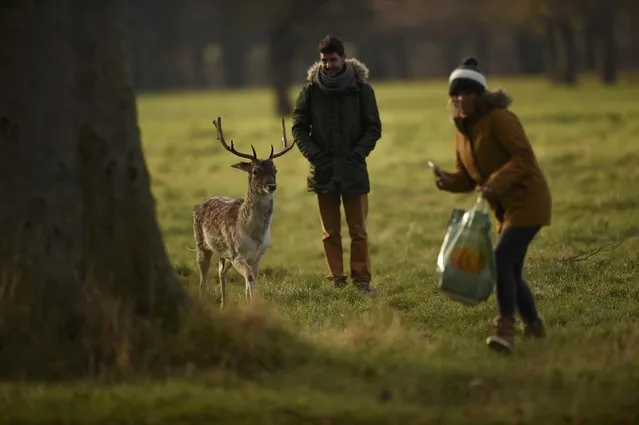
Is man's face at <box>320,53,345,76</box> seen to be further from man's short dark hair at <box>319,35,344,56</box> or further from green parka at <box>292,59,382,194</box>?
green parka at <box>292,59,382,194</box>

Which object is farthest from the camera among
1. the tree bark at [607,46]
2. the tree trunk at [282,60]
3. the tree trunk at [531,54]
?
the tree trunk at [531,54]

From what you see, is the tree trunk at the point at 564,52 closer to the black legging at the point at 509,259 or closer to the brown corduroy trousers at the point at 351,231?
the brown corduroy trousers at the point at 351,231

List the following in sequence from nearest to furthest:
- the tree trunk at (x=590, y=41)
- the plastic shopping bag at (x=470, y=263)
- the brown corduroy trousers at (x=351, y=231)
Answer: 1. the plastic shopping bag at (x=470, y=263)
2. the brown corduroy trousers at (x=351, y=231)
3. the tree trunk at (x=590, y=41)

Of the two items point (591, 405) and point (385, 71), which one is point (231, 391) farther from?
point (385, 71)

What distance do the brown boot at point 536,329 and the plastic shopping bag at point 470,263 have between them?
2.64 ft

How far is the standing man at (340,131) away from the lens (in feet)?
44.4

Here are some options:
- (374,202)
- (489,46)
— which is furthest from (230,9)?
Answer: (489,46)

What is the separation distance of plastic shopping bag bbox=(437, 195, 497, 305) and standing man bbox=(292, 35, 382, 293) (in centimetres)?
384

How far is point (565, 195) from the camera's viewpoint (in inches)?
904

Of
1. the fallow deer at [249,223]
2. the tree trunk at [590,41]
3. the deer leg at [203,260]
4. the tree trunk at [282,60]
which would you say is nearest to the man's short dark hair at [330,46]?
the fallow deer at [249,223]

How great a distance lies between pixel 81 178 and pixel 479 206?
274 centimetres

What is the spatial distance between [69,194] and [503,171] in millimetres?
2902

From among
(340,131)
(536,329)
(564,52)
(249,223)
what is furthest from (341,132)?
(564,52)

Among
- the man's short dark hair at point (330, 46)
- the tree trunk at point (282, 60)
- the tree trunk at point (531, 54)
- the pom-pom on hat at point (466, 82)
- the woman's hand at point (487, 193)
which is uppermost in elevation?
the man's short dark hair at point (330, 46)
